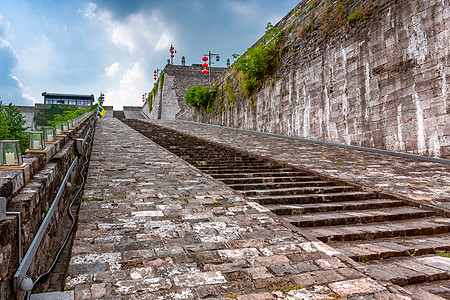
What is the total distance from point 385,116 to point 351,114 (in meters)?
1.08

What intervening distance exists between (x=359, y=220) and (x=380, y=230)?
1.15 feet

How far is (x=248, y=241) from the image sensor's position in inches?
104

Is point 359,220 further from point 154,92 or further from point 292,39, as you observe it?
point 154,92

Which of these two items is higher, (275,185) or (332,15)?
(332,15)

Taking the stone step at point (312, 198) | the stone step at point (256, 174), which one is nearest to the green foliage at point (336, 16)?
the stone step at point (256, 174)

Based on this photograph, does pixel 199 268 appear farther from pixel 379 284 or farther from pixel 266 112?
pixel 266 112

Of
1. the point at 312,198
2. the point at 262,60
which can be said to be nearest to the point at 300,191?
the point at 312,198

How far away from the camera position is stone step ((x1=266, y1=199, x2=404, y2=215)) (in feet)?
11.8

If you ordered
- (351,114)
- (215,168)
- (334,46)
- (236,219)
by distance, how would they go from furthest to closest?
(334,46), (351,114), (215,168), (236,219)

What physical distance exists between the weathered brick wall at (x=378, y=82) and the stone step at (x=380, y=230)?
11.1ft

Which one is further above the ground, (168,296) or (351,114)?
(351,114)

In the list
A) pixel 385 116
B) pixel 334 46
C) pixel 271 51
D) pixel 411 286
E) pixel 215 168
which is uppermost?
pixel 271 51

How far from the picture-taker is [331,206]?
149 inches

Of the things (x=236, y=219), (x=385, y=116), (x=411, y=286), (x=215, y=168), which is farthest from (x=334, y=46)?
(x=411, y=286)
